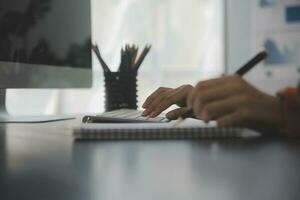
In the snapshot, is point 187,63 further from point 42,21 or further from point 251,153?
point 251,153

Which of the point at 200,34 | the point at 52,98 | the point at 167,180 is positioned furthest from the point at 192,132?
the point at 200,34

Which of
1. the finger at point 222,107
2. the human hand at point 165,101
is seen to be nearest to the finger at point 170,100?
the human hand at point 165,101

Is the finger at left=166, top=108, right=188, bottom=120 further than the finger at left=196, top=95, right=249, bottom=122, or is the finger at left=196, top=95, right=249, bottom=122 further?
the finger at left=166, top=108, right=188, bottom=120

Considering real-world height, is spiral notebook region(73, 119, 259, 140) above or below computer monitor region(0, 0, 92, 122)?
below

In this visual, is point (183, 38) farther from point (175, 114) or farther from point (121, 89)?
point (175, 114)

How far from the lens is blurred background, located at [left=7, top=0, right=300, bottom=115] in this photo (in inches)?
79.0

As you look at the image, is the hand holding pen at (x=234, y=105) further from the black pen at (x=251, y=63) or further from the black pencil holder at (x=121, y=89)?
the black pencil holder at (x=121, y=89)

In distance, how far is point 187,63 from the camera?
Result: 6.91ft

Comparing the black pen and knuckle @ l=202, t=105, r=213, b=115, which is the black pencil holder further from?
knuckle @ l=202, t=105, r=213, b=115

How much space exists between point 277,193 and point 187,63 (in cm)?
188

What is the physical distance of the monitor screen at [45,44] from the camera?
0.82 meters

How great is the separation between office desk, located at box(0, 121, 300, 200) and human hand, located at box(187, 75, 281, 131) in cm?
7

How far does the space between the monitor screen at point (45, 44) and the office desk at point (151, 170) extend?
0.34 m

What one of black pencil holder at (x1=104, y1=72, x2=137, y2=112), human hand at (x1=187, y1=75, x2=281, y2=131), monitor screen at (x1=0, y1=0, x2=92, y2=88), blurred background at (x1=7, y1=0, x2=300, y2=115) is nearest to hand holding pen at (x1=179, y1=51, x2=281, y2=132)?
human hand at (x1=187, y1=75, x2=281, y2=131)
